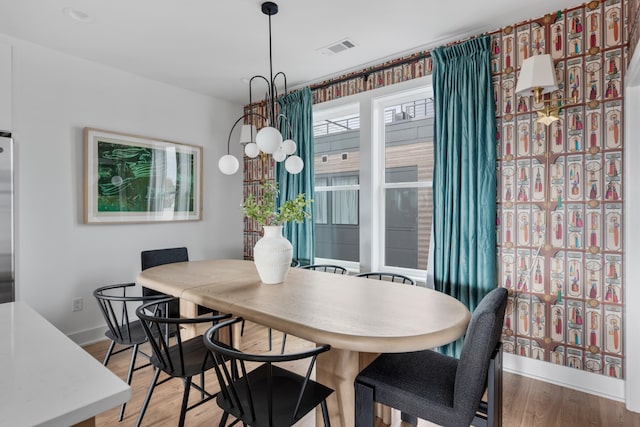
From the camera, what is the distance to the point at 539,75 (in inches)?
87.4

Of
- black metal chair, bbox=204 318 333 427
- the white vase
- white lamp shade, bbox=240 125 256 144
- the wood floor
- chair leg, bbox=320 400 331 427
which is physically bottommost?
the wood floor

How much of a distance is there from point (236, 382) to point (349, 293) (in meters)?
0.73

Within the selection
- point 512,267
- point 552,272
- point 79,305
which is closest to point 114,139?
point 79,305

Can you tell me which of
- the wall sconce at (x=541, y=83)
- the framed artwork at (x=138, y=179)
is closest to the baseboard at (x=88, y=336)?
the framed artwork at (x=138, y=179)

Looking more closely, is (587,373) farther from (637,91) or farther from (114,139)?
(114,139)

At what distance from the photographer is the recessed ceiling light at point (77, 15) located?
2355 mm

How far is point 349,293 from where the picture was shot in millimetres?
1931

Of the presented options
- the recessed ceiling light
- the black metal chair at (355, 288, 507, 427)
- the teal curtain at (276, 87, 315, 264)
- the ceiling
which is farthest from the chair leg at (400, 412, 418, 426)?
the recessed ceiling light

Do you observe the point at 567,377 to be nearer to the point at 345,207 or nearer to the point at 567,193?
the point at 567,193

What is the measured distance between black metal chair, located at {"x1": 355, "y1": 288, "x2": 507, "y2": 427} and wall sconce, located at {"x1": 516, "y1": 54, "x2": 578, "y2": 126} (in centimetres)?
147

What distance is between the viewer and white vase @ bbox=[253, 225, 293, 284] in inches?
83.7

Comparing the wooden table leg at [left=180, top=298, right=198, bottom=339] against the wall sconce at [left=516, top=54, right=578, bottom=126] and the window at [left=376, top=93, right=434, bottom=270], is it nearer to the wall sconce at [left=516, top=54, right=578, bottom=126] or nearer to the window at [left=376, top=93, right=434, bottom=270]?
the window at [left=376, top=93, right=434, bottom=270]

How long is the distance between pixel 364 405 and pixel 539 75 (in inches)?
87.5

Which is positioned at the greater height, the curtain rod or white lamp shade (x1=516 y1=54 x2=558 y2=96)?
the curtain rod
